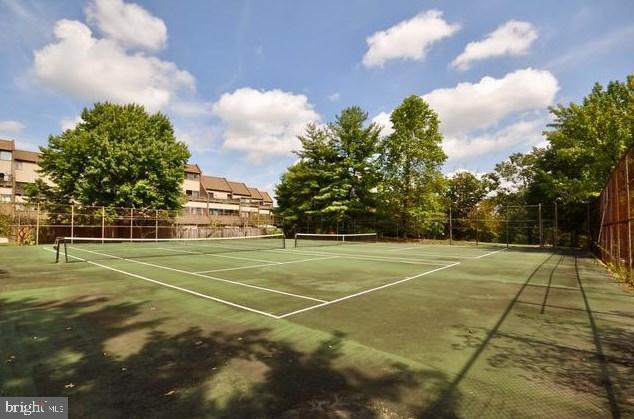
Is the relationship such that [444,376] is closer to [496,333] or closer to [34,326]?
[496,333]

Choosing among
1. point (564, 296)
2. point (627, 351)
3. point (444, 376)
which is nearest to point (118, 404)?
point (444, 376)

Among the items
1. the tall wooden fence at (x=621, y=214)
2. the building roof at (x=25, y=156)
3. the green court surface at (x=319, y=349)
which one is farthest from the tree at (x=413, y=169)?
the building roof at (x=25, y=156)

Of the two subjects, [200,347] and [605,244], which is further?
[605,244]

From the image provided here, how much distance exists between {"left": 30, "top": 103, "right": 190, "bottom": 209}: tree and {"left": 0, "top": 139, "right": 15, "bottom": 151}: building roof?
2205 cm

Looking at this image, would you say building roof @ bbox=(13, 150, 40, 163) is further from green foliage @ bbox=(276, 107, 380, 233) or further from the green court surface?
the green court surface

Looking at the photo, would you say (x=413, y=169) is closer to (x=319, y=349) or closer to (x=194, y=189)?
(x=319, y=349)

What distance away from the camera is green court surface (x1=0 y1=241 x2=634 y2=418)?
3.39 m

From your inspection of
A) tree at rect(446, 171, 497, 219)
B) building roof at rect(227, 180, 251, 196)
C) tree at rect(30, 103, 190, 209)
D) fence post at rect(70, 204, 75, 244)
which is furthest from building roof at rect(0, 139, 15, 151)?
tree at rect(446, 171, 497, 219)

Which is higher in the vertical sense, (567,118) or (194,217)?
(567,118)

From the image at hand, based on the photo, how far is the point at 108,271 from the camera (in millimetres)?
12258

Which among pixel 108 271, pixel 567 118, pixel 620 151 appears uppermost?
pixel 567 118

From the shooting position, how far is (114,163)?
101 feet

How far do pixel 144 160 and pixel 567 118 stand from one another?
126 ft

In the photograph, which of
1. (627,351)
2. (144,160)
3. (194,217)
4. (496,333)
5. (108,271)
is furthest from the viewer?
(194,217)
